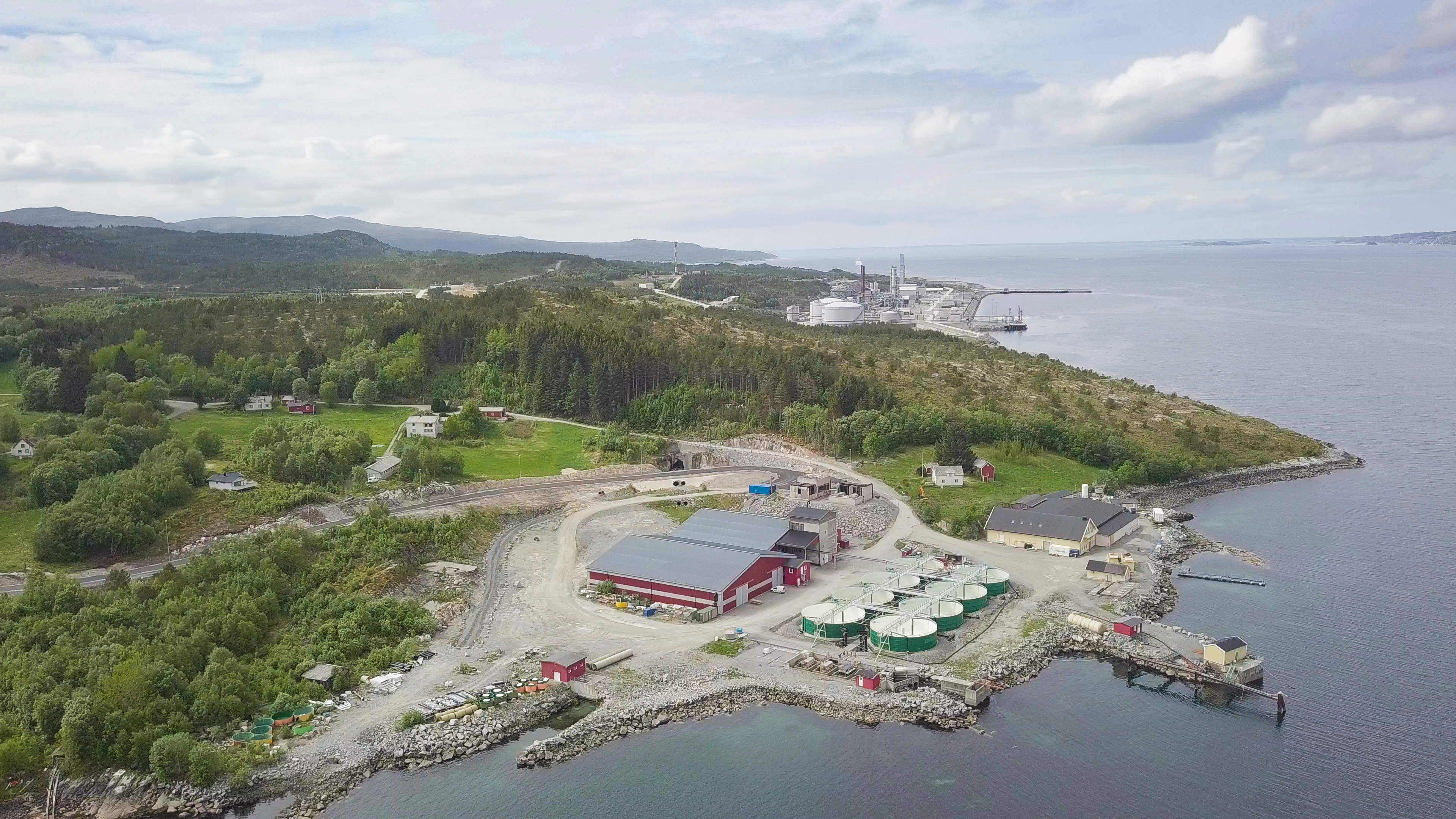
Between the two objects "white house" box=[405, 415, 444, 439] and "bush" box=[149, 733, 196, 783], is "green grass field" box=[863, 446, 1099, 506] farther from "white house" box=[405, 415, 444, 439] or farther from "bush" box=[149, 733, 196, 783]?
"bush" box=[149, 733, 196, 783]

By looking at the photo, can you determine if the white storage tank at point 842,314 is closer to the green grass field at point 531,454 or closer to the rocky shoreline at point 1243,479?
the green grass field at point 531,454

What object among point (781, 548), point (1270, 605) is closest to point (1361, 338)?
point (1270, 605)

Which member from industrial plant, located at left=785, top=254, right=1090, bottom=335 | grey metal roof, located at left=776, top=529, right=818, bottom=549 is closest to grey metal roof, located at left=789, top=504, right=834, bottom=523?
grey metal roof, located at left=776, top=529, right=818, bottom=549

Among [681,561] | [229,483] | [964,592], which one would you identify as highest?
[229,483]

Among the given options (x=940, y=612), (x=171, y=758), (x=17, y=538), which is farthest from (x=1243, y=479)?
(x=17, y=538)

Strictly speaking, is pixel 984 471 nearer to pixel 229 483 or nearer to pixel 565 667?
pixel 565 667
